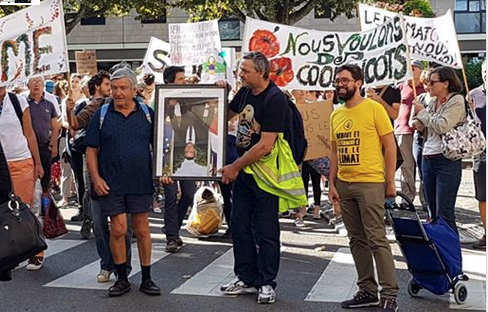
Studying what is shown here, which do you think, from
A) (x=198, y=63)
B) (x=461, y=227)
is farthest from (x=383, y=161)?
(x=198, y=63)

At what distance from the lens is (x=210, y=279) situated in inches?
293

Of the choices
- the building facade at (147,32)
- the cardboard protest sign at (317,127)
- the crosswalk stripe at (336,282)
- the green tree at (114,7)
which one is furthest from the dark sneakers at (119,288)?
the building facade at (147,32)

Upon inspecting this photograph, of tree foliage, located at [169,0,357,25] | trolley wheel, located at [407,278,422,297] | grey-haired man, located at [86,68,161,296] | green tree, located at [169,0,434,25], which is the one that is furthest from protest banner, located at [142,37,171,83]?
tree foliage, located at [169,0,357,25]

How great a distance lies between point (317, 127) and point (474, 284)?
3400 mm

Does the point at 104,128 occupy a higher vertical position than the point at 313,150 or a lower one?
higher

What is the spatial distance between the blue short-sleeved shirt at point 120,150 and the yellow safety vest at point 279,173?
0.89 m

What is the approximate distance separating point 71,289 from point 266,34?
11.1ft

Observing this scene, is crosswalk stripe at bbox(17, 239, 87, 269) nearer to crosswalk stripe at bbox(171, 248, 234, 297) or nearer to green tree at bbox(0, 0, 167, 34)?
crosswalk stripe at bbox(171, 248, 234, 297)

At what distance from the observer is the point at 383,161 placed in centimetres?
625

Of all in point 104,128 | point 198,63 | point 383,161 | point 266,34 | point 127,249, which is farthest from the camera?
point 198,63

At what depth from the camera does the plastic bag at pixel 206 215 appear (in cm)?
955

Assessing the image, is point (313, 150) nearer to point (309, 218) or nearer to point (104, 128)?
point (309, 218)

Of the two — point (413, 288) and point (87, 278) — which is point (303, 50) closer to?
point (413, 288)

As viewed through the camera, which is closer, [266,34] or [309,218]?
[266,34]
